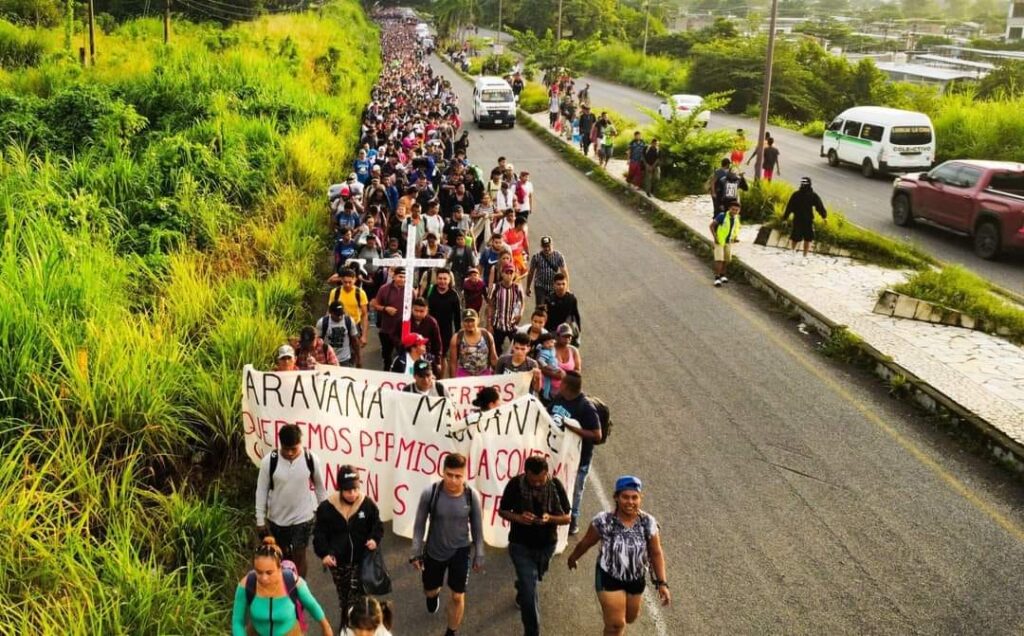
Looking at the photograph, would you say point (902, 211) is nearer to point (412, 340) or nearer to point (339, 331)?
point (412, 340)

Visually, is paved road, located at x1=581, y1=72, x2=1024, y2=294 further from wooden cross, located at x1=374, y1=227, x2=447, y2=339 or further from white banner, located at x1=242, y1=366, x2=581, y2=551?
white banner, located at x1=242, y1=366, x2=581, y2=551

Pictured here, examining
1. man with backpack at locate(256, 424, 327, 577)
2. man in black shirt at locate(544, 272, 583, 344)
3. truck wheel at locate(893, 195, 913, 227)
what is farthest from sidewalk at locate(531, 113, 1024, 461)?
man with backpack at locate(256, 424, 327, 577)

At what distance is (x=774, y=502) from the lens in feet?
26.7

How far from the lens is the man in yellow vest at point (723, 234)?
14.7 m

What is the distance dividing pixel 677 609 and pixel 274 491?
10.4 feet

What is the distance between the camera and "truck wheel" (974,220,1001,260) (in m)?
17.1

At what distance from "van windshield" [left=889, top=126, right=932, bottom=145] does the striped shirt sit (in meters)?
19.7

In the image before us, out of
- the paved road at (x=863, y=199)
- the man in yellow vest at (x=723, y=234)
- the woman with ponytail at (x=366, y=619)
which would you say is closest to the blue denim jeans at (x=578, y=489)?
the woman with ponytail at (x=366, y=619)

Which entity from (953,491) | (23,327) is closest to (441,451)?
(23,327)

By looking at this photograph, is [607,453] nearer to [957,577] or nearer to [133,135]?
[957,577]

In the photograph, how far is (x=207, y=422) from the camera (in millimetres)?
7840

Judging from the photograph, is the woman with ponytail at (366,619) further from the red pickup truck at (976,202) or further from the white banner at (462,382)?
the red pickup truck at (976,202)

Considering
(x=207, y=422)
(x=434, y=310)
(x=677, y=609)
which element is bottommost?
(x=677, y=609)

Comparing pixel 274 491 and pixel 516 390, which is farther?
pixel 516 390
